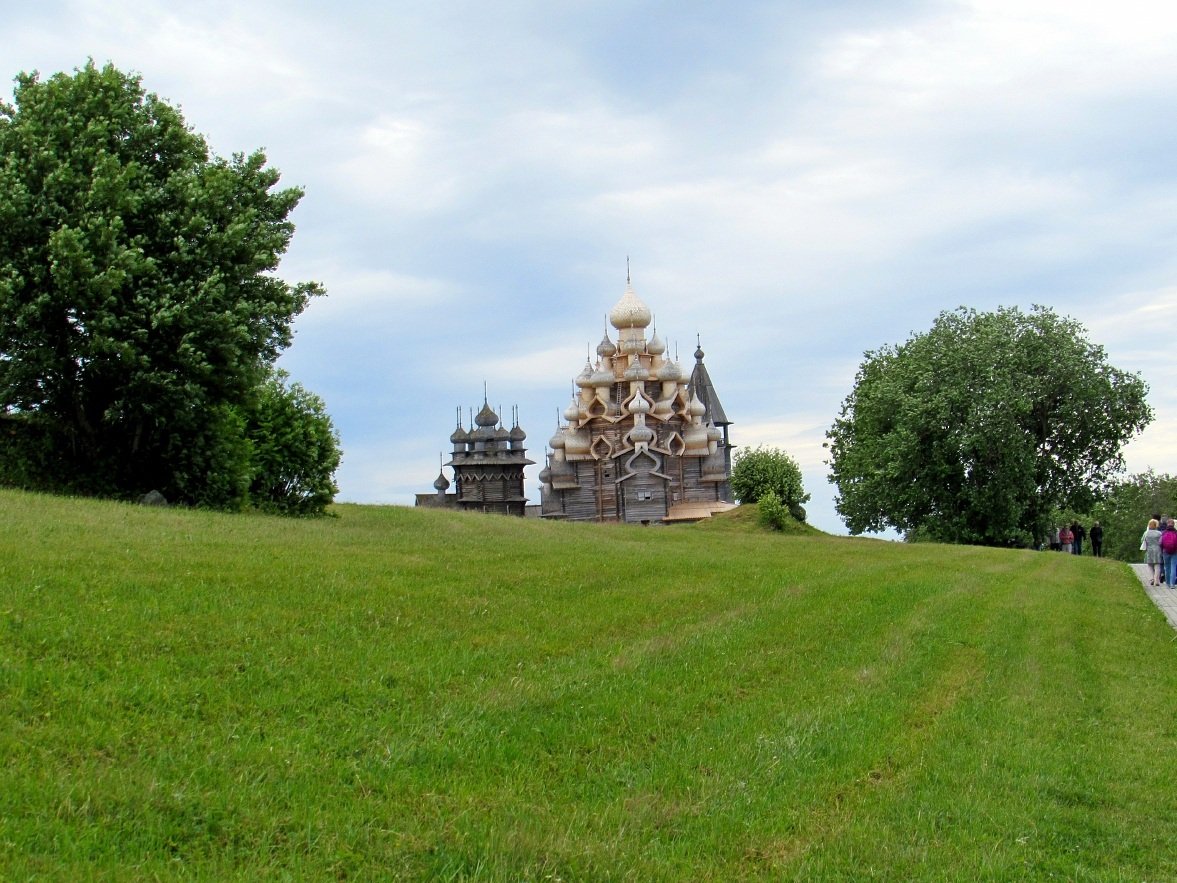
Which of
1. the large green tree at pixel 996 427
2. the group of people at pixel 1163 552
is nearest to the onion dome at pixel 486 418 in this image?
the large green tree at pixel 996 427

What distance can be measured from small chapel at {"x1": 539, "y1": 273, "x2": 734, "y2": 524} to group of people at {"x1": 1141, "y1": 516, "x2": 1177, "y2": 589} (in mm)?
31254

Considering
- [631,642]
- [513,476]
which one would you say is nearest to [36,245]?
[631,642]

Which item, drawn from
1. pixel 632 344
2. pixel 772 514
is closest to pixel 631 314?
pixel 632 344

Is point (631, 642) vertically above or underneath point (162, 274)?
underneath

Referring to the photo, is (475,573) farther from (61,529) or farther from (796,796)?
(796,796)

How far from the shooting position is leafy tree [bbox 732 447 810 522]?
2098 inches

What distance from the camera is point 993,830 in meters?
7.80

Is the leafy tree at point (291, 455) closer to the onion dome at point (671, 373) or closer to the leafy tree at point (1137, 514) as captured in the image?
the onion dome at point (671, 373)

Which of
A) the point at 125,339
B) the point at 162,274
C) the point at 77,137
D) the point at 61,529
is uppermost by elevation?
the point at 77,137

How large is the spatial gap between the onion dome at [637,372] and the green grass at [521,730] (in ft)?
150

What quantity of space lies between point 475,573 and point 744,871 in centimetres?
1032

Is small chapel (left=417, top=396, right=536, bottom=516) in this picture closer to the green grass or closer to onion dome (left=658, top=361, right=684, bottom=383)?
onion dome (left=658, top=361, right=684, bottom=383)

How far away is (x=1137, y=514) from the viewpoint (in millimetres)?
81938

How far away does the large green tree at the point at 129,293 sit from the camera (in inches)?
946
